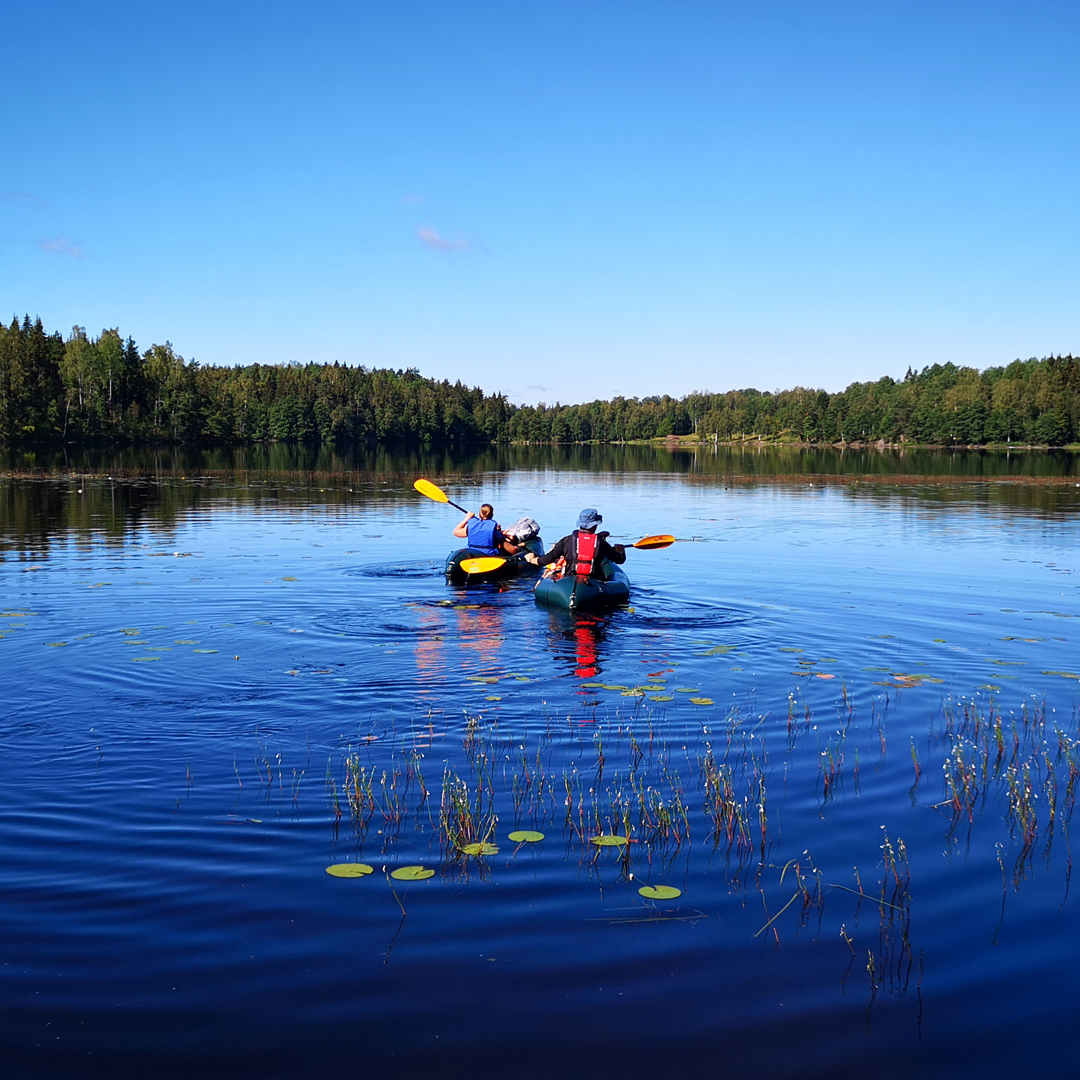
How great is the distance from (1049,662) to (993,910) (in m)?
9.10

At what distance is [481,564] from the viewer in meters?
21.8

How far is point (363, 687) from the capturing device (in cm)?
1326

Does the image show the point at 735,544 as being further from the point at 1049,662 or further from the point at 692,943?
the point at 692,943

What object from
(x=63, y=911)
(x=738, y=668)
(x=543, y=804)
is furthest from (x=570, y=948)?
(x=738, y=668)

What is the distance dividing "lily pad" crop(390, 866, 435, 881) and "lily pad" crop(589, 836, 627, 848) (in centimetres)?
136

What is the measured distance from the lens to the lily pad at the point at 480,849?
798 cm

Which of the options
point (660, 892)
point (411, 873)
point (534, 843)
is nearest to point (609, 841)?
point (534, 843)

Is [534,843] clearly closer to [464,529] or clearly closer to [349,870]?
[349,870]

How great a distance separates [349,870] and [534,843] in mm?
1463

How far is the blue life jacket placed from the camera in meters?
22.3

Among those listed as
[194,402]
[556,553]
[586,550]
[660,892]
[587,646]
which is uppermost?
[194,402]

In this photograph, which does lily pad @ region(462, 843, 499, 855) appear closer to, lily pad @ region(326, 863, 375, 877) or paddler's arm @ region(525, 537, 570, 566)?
lily pad @ region(326, 863, 375, 877)

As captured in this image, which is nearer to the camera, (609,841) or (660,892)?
(660,892)

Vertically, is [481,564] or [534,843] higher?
[481,564]
